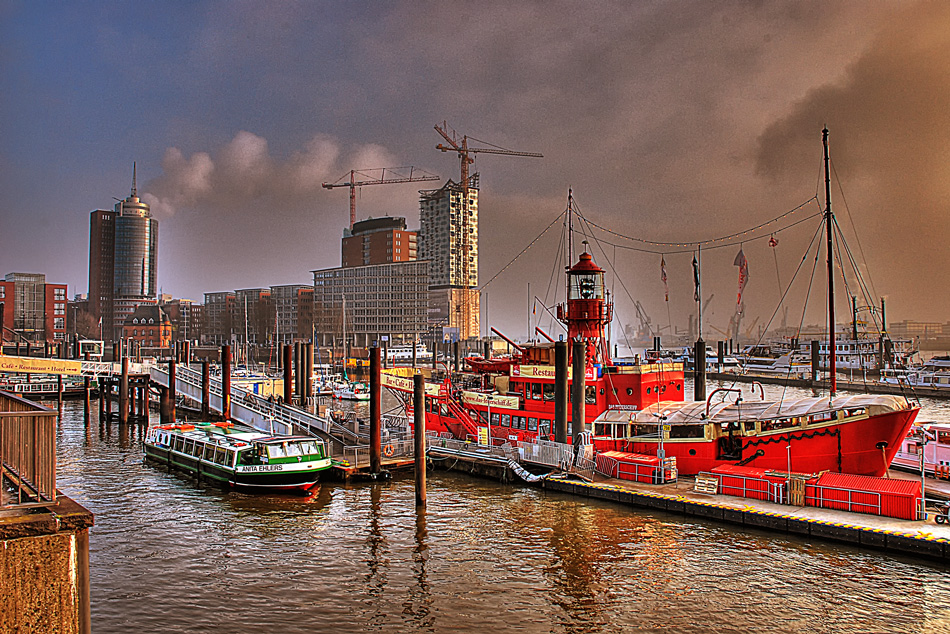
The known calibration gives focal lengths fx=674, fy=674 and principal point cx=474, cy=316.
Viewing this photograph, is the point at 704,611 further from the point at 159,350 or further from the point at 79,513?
the point at 159,350

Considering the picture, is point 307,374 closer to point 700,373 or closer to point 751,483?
point 700,373

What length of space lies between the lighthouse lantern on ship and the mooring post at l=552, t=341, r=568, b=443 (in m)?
9.75

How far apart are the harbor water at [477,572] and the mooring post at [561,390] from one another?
3704 mm

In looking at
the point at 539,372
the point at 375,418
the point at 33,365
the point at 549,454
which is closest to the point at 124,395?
the point at 33,365

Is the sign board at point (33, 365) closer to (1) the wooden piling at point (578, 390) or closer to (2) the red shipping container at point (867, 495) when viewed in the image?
(1) the wooden piling at point (578, 390)

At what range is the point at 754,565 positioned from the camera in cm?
2162

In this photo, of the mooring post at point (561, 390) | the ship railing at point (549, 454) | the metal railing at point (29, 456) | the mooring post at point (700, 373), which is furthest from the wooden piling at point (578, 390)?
the metal railing at point (29, 456)

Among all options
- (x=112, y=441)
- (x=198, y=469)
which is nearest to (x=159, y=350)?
(x=112, y=441)

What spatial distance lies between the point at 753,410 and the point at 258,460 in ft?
75.8

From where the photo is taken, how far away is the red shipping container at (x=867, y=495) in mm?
23094

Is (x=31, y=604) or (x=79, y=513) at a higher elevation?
(x=79, y=513)

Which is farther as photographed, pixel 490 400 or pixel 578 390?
pixel 490 400

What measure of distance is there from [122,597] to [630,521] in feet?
58.2

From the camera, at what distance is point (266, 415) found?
4469 cm
